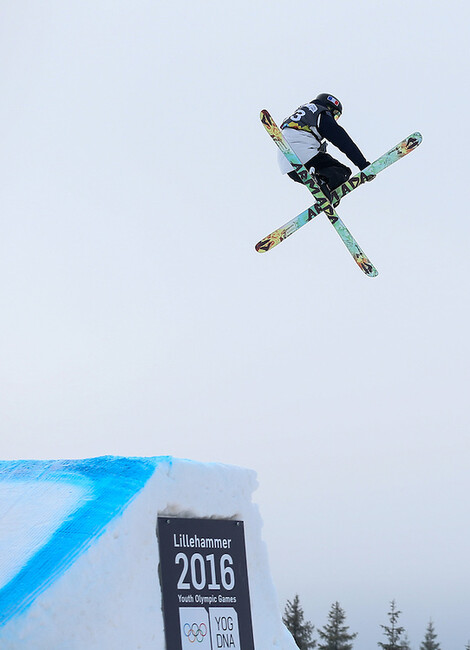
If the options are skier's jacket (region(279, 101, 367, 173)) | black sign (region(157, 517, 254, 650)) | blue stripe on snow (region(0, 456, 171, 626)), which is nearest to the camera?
blue stripe on snow (region(0, 456, 171, 626))

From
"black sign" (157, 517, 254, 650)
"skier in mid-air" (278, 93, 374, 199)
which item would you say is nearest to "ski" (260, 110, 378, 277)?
"skier in mid-air" (278, 93, 374, 199)

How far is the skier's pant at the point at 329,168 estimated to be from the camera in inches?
358

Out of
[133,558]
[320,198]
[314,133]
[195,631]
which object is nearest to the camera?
[133,558]

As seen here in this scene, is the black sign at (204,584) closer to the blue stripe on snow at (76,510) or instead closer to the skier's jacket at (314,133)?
the blue stripe on snow at (76,510)

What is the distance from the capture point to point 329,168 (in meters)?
9.11

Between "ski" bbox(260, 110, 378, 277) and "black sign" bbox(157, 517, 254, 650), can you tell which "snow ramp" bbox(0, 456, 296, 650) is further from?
"ski" bbox(260, 110, 378, 277)

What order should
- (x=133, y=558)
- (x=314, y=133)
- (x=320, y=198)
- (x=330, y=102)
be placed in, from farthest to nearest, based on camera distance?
(x=320, y=198) < (x=314, y=133) < (x=330, y=102) < (x=133, y=558)

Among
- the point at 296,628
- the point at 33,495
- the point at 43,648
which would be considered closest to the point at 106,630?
the point at 43,648

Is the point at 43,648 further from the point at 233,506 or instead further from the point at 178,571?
the point at 233,506

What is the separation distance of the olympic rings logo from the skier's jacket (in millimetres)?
5267

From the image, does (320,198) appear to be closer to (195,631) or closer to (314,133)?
(314,133)

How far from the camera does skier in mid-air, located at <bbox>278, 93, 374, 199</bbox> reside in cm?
884

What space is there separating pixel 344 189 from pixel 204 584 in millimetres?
5211

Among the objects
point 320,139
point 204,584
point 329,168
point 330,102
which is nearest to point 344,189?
point 329,168
